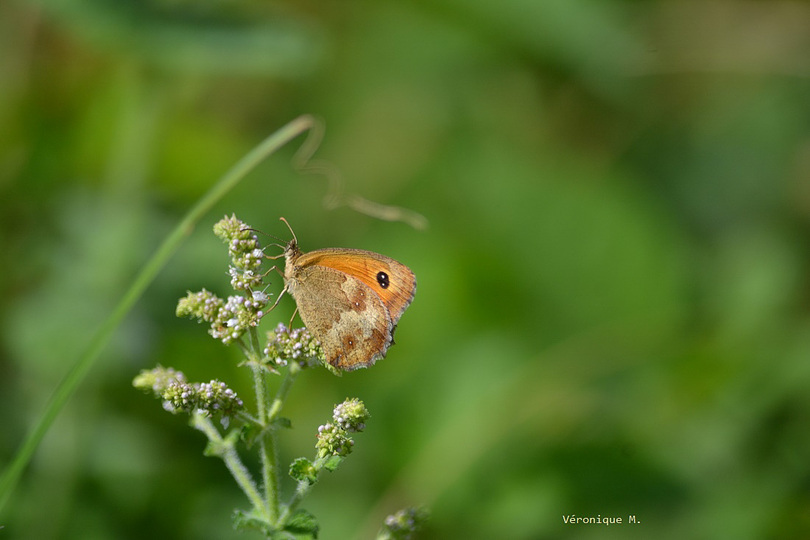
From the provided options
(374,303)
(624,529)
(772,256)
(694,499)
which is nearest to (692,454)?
(694,499)

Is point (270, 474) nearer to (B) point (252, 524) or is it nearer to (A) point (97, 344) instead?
(B) point (252, 524)

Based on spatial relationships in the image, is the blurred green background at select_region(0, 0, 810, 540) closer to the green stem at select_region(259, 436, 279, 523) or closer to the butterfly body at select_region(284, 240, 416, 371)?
the butterfly body at select_region(284, 240, 416, 371)

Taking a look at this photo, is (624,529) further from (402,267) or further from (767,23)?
(767,23)

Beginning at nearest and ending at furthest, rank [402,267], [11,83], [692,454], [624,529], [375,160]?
[402,267], [624,529], [692,454], [11,83], [375,160]

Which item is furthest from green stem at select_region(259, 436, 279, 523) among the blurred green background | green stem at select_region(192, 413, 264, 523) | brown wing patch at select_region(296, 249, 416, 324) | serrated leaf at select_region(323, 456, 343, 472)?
the blurred green background

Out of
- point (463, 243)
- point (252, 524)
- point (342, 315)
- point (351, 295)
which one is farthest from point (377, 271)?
point (463, 243)
